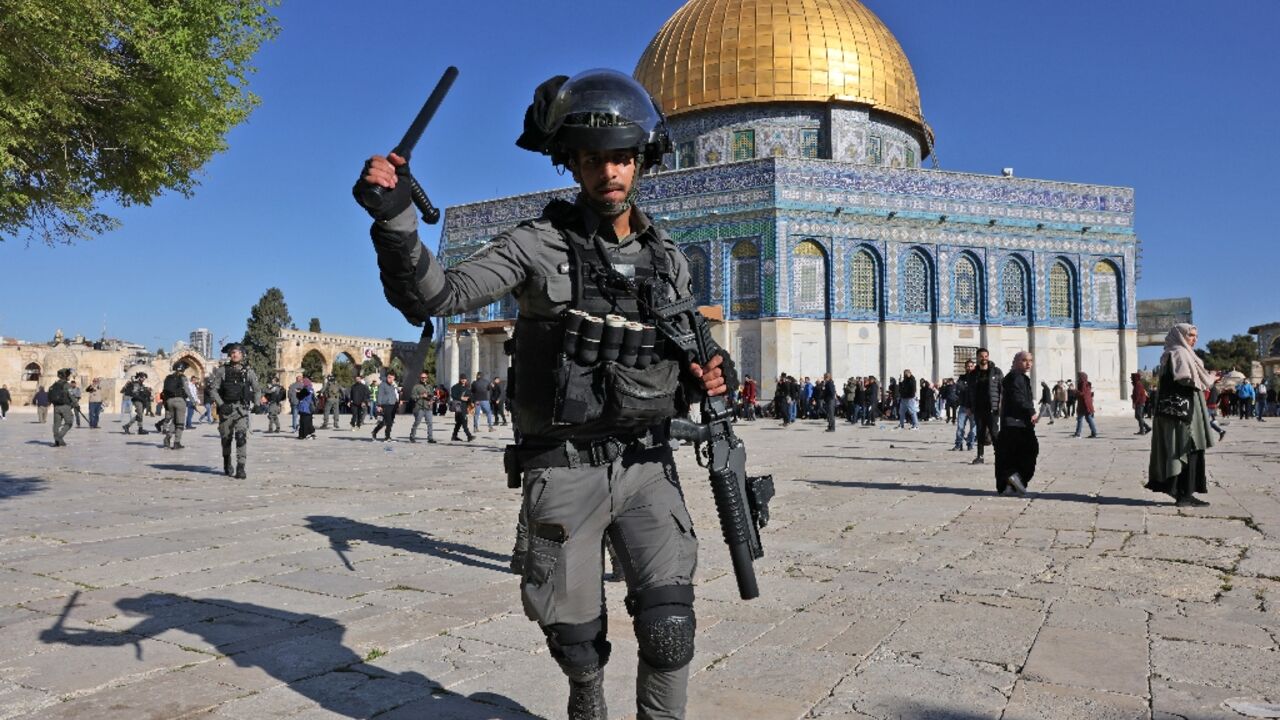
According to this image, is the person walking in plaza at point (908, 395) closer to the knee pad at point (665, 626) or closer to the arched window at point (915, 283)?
the arched window at point (915, 283)

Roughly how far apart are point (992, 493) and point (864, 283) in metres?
22.7

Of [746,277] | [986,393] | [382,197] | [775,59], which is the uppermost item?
[775,59]

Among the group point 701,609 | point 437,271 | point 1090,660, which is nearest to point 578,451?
point 437,271

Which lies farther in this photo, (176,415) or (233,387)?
(176,415)

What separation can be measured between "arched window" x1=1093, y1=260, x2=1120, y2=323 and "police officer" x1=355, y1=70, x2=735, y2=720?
33.2 m

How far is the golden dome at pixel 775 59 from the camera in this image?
3209 centimetres

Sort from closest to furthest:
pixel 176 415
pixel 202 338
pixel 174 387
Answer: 1. pixel 176 415
2. pixel 174 387
3. pixel 202 338


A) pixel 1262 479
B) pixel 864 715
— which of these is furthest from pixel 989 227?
pixel 864 715

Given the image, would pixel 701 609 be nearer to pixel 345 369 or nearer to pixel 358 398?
pixel 358 398

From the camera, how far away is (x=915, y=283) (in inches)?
1208

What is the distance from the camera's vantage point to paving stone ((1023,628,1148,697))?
118 inches

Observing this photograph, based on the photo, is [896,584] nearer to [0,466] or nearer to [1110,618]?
[1110,618]

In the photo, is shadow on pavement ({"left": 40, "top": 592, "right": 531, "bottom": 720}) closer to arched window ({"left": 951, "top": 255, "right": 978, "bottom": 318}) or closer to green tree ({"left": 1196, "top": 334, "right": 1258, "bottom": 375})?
arched window ({"left": 951, "top": 255, "right": 978, "bottom": 318})

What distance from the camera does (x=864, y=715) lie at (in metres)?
2.70
